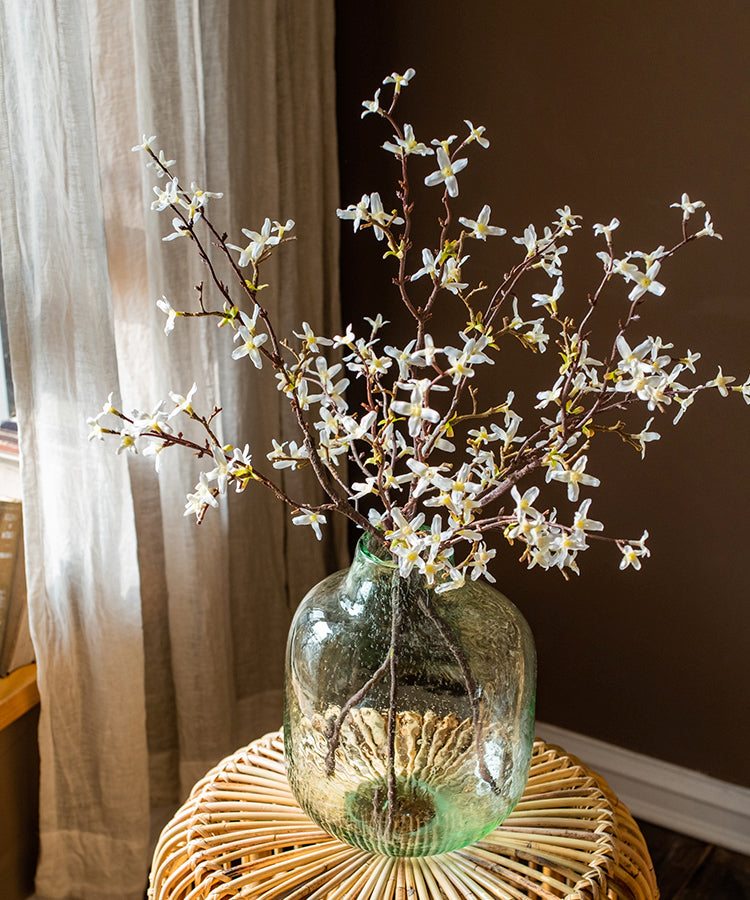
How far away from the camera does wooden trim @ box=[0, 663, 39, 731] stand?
4.52ft

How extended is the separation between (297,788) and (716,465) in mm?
948

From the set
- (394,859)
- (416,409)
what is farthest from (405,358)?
(394,859)

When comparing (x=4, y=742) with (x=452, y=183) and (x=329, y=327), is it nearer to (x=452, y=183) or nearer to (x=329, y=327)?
(x=329, y=327)

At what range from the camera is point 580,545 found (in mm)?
762

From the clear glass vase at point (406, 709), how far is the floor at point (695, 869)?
88cm

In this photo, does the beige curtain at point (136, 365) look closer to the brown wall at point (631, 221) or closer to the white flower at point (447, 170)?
the brown wall at point (631, 221)

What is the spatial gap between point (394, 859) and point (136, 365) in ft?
2.78

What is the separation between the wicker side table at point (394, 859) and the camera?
95 cm

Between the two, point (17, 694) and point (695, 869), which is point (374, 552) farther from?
point (695, 869)

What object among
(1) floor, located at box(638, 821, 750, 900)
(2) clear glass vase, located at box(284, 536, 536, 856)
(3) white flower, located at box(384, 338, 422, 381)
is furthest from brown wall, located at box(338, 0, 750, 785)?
(3) white flower, located at box(384, 338, 422, 381)

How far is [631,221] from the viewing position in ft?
5.11

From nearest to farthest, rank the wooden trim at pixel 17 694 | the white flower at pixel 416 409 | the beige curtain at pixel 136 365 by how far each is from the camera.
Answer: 1. the white flower at pixel 416 409
2. the beige curtain at pixel 136 365
3. the wooden trim at pixel 17 694

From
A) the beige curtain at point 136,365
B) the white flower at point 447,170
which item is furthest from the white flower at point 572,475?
the beige curtain at point 136,365

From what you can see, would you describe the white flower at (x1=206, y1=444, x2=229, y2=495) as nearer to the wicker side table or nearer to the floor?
the wicker side table
